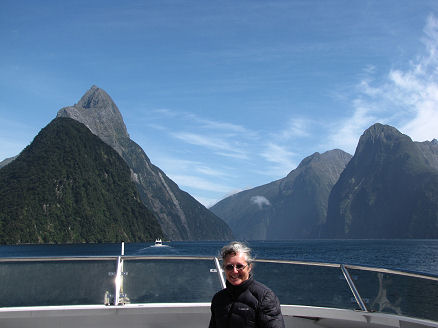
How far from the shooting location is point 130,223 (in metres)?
159

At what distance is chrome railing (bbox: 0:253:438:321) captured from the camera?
460 cm

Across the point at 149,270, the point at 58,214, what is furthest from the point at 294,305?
the point at 58,214

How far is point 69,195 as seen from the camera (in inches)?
5955

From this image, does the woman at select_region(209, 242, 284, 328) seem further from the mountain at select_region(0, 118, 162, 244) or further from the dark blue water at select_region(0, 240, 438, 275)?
the mountain at select_region(0, 118, 162, 244)

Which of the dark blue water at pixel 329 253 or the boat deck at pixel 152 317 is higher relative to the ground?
the boat deck at pixel 152 317

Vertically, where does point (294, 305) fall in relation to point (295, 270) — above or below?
below

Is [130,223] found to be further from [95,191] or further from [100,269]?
[100,269]

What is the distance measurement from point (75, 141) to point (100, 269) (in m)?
186

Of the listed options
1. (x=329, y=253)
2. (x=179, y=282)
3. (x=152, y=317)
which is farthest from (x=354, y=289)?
(x=329, y=253)

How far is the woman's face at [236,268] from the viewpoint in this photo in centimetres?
300

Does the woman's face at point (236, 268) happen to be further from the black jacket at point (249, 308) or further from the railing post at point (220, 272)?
the railing post at point (220, 272)

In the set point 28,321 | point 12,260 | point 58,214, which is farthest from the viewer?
point 58,214

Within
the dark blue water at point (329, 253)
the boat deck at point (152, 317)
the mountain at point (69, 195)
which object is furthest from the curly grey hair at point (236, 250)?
the mountain at point (69, 195)

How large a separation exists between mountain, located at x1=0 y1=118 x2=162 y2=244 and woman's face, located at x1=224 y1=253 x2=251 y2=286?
132 metres
